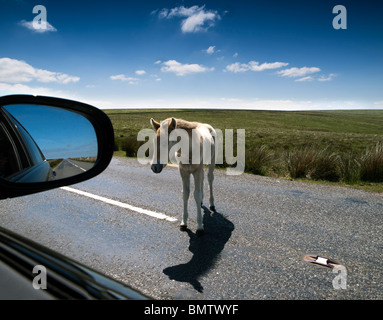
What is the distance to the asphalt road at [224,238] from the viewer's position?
2.87m

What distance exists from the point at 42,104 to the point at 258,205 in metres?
4.52

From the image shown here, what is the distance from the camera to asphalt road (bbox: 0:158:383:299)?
2.87 metres

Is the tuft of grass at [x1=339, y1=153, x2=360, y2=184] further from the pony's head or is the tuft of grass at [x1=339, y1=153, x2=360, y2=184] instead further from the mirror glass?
the mirror glass

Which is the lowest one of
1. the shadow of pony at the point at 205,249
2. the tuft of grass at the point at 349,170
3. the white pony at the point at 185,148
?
the shadow of pony at the point at 205,249

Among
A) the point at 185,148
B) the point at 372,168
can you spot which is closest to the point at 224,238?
the point at 185,148

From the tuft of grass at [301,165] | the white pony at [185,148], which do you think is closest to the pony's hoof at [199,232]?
the white pony at [185,148]

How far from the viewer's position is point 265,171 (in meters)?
9.68

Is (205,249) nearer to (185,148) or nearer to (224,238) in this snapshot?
(224,238)

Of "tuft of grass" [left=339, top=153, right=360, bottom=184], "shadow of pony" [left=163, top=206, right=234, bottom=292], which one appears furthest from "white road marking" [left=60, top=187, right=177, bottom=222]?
"tuft of grass" [left=339, top=153, right=360, bottom=184]

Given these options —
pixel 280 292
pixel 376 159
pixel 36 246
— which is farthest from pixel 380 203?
pixel 36 246

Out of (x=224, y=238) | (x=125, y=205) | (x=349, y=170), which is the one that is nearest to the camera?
(x=224, y=238)

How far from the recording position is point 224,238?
13.2 ft

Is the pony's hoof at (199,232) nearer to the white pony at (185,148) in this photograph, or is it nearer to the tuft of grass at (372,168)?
the white pony at (185,148)
